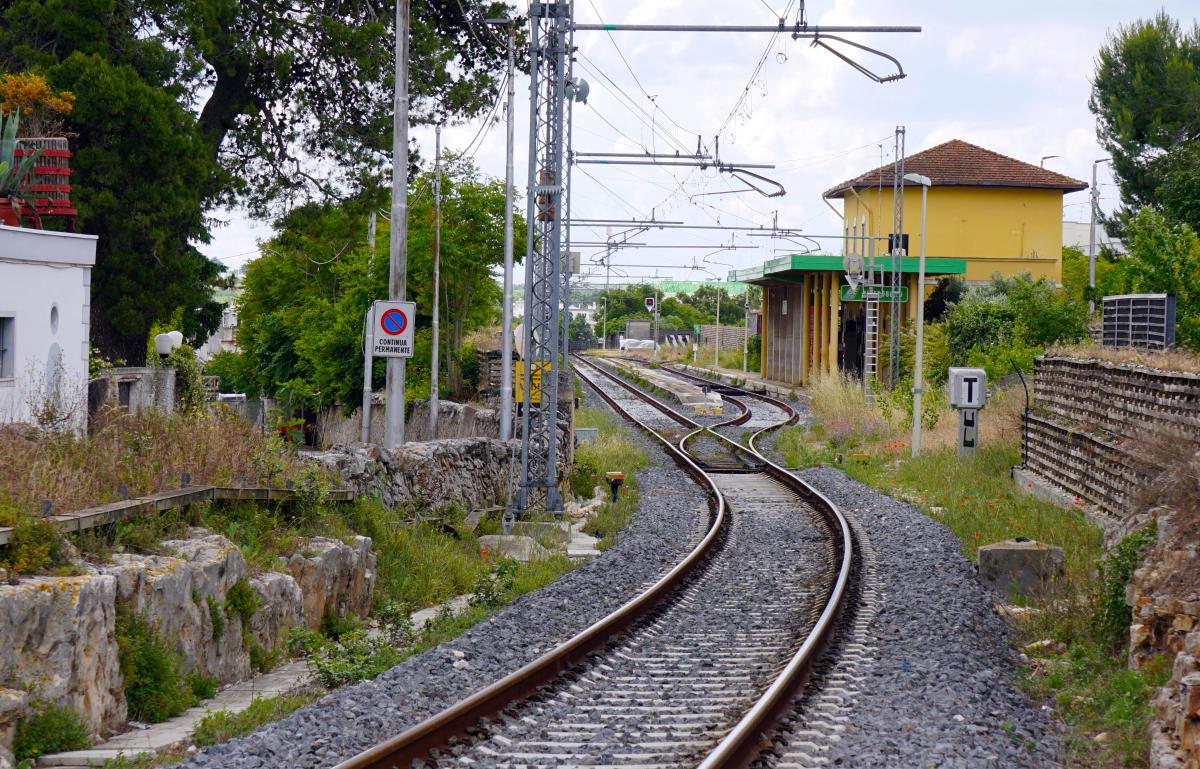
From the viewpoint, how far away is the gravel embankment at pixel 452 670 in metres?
6.78

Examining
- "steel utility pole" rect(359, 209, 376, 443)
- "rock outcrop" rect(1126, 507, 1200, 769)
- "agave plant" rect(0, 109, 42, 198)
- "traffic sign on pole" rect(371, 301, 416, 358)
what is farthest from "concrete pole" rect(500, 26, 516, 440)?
"rock outcrop" rect(1126, 507, 1200, 769)

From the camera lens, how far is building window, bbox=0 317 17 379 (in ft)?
50.8

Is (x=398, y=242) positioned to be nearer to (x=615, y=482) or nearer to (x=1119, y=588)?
(x=615, y=482)

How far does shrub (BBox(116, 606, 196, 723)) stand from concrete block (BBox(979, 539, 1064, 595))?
8085 millimetres

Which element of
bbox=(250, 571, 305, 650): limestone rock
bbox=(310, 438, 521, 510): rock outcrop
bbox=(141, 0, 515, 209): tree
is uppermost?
bbox=(141, 0, 515, 209): tree

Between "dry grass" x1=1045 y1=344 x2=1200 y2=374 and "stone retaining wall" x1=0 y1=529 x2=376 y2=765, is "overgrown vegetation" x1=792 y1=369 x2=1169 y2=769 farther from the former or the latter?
"stone retaining wall" x1=0 y1=529 x2=376 y2=765

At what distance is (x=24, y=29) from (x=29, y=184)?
5269 millimetres

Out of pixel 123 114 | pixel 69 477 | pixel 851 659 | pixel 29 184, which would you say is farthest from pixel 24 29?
pixel 851 659

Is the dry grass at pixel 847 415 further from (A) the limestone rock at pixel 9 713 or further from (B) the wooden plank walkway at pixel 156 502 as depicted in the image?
(A) the limestone rock at pixel 9 713

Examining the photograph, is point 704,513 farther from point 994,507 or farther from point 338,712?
point 338,712

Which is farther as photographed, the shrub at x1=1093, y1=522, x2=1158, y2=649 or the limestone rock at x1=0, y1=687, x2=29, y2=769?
the shrub at x1=1093, y1=522, x2=1158, y2=649

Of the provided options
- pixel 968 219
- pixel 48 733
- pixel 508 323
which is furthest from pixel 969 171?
pixel 48 733

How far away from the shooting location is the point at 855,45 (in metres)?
16.2

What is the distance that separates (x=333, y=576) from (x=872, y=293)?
30.5 m
